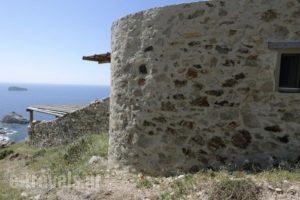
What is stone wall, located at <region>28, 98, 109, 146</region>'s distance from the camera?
48.5 ft

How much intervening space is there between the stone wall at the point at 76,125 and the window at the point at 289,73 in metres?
8.88

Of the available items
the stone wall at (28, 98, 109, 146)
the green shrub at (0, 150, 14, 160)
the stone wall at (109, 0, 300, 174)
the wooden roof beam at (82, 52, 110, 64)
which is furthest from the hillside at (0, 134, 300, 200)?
the green shrub at (0, 150, 14, 160)

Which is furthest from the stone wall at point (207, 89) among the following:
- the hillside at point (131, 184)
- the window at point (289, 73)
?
the hillside at point (131, 184)

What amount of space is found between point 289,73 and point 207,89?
1.57m

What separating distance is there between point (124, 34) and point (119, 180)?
10.8 ft

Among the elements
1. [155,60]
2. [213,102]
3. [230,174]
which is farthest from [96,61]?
[230,174]

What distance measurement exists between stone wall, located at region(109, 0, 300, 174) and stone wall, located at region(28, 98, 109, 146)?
685cm

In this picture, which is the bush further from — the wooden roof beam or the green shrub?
the green shrub

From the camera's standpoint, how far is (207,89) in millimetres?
6961

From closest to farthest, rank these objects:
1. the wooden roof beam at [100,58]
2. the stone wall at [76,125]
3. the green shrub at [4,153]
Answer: the wooden roof beam at [100,58], the stone wall at [76,125], the green shrub at [4,153]

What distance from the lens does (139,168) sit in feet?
25.5

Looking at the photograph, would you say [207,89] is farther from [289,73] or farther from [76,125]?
[76,125]

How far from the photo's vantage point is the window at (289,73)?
6.54 m

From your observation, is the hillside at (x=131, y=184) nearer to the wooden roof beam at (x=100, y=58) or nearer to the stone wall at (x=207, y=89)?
the stone wall at (x=207, y=89)
